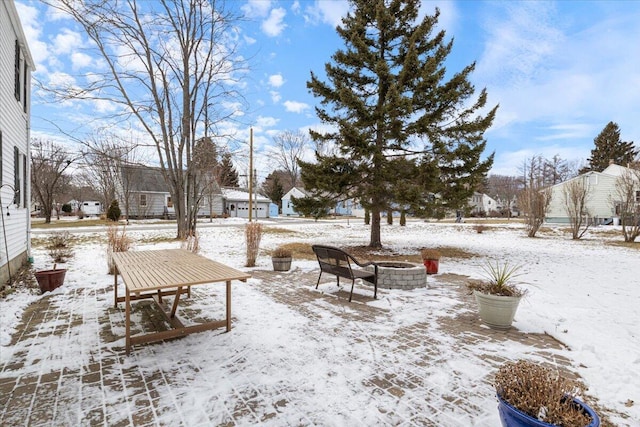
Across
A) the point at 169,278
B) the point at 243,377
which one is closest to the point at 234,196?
the point at 169,278

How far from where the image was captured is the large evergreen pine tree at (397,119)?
35.0 feet

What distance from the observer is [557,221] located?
107ft

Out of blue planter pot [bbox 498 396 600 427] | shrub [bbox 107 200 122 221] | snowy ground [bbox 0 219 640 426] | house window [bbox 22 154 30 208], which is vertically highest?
house window [bbox 22 154 30 208]

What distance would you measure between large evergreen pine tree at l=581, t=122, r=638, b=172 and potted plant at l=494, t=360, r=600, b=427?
5152 centimetres

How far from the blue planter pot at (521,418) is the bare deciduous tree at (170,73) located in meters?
15.2

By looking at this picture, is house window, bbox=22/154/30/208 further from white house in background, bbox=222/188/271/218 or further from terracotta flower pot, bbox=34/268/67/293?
white house in background, bbox=222/188/271/218

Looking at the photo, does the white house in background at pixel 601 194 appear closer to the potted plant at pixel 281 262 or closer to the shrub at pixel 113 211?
the potted plant at pixel 281 262

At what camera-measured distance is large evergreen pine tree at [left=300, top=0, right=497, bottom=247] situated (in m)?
10.7

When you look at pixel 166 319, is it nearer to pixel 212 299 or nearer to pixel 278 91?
pixel 212 299

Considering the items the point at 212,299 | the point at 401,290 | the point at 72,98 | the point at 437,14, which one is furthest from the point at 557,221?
the point at 72,98

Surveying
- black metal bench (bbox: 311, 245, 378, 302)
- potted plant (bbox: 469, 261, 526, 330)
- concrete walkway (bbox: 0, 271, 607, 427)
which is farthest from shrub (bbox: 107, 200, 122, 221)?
potted plant (bbox: 469, 261, 526, 330)

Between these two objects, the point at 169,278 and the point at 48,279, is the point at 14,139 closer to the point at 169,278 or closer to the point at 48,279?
the point at 48,279

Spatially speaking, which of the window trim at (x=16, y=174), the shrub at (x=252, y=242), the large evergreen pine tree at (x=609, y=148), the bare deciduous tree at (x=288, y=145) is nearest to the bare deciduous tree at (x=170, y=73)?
the window trim at (x=16, y=174)

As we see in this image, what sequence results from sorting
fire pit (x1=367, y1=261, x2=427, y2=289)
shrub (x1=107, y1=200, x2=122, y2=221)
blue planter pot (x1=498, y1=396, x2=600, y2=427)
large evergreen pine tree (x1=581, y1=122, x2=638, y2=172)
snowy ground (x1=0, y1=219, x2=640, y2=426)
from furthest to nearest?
large evergreen pine tree (x1=581, y1=122, x2=638, y2=172)
shrub (x1=107, y1=200, x2=122, y2=221)
fire pit (x1=367, y1=261, x2=427, y2=289)
snowy ground (x1=0, y1=219, x2=640, y2=426)
blue planter pot (x1=498, y1=396, x2=600, y2=427)
